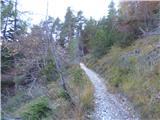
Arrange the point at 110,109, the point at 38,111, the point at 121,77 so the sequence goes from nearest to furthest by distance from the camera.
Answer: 1. the point at 38,111
2. the point at 110,109
3. the point at 121,77

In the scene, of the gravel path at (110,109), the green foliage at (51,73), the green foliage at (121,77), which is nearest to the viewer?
the gravel path at (110,109)

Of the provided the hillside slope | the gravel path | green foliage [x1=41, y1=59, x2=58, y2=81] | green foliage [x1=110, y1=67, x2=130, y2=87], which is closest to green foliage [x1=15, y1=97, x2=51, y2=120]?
the gravel path

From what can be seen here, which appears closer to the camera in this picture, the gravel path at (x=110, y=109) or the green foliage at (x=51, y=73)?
the gravel path at (x=110, y=109)

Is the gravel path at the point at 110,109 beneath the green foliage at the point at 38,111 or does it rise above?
beneath

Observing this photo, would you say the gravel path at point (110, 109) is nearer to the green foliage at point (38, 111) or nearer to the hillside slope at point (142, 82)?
the hillside slope at point (142, 82)

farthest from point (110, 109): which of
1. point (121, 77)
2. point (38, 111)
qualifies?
point (121, 77)

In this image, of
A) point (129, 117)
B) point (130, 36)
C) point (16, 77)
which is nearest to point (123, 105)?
point (129, 117)

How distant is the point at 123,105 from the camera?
13.5m

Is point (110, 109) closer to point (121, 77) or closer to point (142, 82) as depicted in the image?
point (142, 82)

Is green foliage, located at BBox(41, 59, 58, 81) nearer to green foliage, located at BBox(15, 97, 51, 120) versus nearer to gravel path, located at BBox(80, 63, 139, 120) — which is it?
gravel path, located at BBox(80, 63, 139, 120)

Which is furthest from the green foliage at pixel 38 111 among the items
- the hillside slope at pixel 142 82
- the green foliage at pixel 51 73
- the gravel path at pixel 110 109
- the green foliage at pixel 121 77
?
the green foliage at pixel 121 77

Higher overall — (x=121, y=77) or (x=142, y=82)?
(x=142, y=82)

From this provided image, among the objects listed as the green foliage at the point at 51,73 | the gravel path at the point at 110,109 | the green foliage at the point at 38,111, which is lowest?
the gravel path at the point at 110,109

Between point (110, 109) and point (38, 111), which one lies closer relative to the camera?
point (38, 111)
